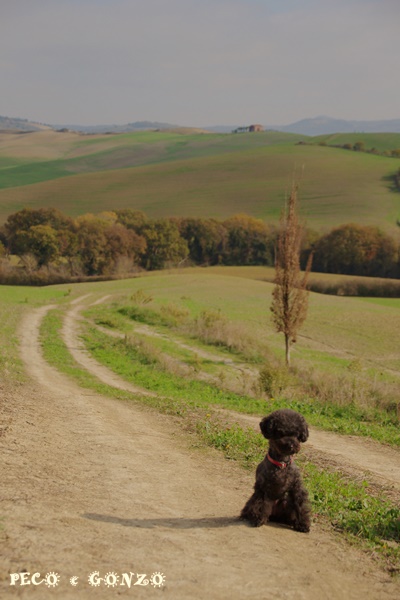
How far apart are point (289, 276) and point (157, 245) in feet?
183

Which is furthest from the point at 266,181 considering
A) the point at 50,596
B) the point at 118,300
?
the point at 50,596

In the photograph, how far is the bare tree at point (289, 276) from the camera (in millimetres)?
31812

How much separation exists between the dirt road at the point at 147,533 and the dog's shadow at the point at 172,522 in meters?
0.01

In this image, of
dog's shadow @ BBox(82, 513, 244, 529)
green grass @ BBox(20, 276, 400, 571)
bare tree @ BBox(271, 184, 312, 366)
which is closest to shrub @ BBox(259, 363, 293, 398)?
green grass @ BBox(20, 276, 400, 571)

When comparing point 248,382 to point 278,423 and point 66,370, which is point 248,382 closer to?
point 66,370

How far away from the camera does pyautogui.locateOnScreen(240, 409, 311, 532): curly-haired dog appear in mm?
7711

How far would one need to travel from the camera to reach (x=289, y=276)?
1265 inches

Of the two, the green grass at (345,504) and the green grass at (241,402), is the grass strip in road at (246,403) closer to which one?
the green grass at (241,402)

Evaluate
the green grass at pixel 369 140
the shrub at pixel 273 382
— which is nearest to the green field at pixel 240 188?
the green grass at pixel 369 140

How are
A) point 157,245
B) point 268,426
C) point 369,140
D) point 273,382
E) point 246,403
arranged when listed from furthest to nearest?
point 369,140 → point 157,245 → point 273,382 → point 246,403 → point 268,426

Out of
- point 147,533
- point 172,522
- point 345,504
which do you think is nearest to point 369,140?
point 345,504

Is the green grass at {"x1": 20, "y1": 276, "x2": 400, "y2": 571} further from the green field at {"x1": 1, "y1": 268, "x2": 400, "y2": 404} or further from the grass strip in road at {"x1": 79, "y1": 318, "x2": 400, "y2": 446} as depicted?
the green field at {"x1": 1, "y1": 268, "x2": 400, "y2": 404}

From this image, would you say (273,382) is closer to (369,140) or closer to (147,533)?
(147,533)

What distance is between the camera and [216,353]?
34.0 metres
